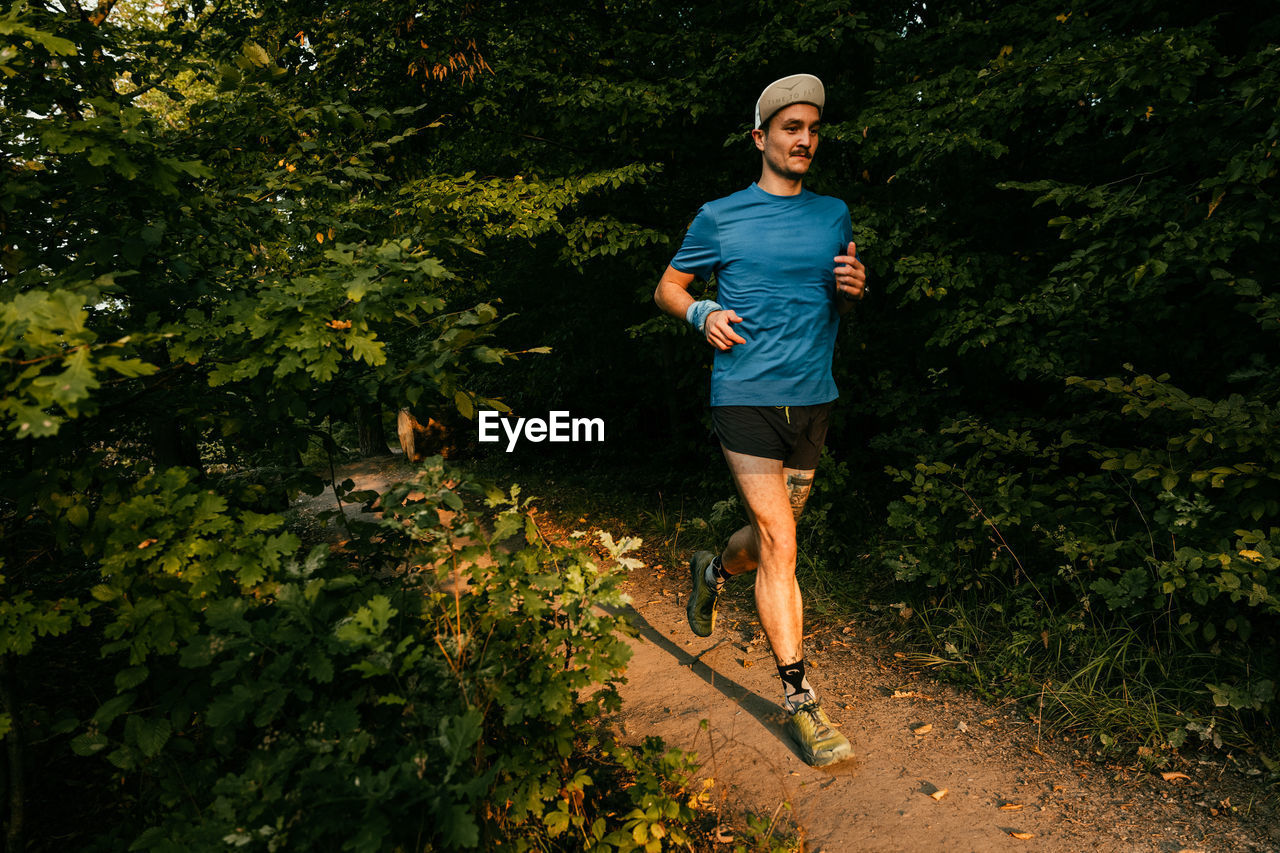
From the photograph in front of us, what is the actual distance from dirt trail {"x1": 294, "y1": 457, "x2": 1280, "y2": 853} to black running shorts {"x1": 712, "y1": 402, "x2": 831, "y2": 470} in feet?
2.90

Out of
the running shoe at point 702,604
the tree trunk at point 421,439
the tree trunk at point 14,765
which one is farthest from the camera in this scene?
the tree trunk at point 421,439

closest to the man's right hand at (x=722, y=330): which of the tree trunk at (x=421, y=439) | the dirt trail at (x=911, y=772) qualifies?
the dirt trail at (x=911, y=772)

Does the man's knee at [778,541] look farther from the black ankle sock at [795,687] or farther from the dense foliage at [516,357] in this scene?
Answer: the dense foliage at [516,357]

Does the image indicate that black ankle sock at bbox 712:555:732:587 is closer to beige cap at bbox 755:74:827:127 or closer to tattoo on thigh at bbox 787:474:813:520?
tattoo on thigh at bbox 787:474:813:520

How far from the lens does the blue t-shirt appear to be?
2.86 m

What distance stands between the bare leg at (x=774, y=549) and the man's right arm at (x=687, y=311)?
0.47m

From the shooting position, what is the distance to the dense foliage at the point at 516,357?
1.77 m

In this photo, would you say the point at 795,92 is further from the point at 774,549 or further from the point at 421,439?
the point at 421,439

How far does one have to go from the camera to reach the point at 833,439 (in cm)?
564

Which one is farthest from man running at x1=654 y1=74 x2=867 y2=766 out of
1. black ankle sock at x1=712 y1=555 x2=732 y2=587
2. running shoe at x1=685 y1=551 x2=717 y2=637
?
running shoe at x1=685 y1=551 x2=717 y2=637

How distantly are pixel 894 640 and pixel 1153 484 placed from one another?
1397 mm

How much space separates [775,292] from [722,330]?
32cm

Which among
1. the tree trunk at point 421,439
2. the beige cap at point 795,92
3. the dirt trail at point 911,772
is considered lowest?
the tree trunk at point 421,439

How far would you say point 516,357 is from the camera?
3244mm
